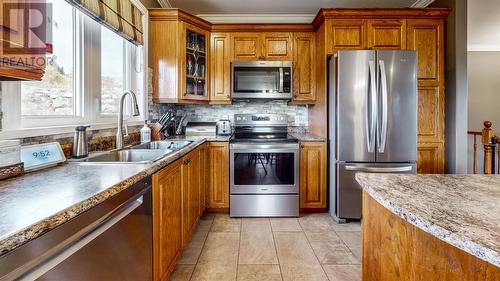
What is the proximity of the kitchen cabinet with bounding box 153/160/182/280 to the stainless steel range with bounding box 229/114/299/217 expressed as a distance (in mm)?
1095

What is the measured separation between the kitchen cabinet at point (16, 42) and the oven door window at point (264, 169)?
2.17m

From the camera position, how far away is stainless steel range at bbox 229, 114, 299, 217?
3.01m

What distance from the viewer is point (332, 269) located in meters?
2.01

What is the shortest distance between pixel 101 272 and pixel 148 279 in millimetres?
508

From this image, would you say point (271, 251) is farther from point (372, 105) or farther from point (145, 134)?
point (372, 105)

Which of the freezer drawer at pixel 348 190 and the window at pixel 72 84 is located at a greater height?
the window at pixel 72 84

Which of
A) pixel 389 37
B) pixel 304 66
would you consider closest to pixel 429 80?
pixel 389 37

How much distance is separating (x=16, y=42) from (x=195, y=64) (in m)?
2.41

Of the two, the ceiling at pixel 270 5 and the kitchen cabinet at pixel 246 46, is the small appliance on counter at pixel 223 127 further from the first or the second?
the ceiling at pixel 270 5

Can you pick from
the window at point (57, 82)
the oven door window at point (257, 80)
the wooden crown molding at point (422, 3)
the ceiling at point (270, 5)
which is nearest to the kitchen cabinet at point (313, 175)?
the oven door window at point (257, 80)

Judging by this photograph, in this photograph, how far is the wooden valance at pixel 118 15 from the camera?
5.62ft

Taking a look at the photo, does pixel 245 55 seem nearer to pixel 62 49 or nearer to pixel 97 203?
pixel 62 49

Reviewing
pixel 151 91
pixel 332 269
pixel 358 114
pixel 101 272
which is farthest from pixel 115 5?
pixel 332 269

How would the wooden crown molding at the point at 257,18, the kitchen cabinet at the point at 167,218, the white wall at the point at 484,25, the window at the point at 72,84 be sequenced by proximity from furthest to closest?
the wooden crown molding at the point at 257,18
the white wall at the point at 484,25
the kitchen cabinet at the point at 167,218
the window at the point at 72,84
